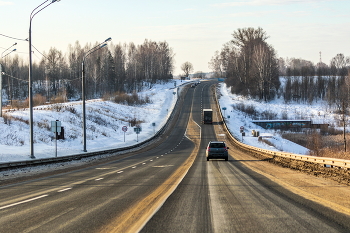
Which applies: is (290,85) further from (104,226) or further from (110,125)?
(104,226)

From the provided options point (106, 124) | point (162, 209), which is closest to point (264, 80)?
point (106, 124)

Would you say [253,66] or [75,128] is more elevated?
[253,66]

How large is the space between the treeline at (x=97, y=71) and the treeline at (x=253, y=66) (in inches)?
1532

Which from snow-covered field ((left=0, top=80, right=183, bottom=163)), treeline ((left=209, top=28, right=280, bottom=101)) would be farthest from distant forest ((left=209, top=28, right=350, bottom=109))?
snow-covered field ((left=0, top=80, right=183, bottom=163))

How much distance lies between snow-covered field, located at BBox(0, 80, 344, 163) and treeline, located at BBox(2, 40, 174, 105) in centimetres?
2266

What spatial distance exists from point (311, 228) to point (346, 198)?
418 cm

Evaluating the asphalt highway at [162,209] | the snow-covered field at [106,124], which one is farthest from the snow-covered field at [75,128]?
the asphalt highway at [162,209]

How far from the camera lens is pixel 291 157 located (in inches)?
1002

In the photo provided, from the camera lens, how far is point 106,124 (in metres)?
70.9

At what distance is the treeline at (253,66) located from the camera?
112875 mm

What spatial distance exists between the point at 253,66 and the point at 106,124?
6118cm

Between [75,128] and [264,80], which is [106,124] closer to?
[75,128]

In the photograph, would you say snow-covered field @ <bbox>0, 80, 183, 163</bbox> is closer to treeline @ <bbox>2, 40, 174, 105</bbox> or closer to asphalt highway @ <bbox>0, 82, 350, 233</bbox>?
asphalt highway @ <bbox>0, 82, 350, 233</bbox>

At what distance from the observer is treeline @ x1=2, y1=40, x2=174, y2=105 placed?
452 feet
